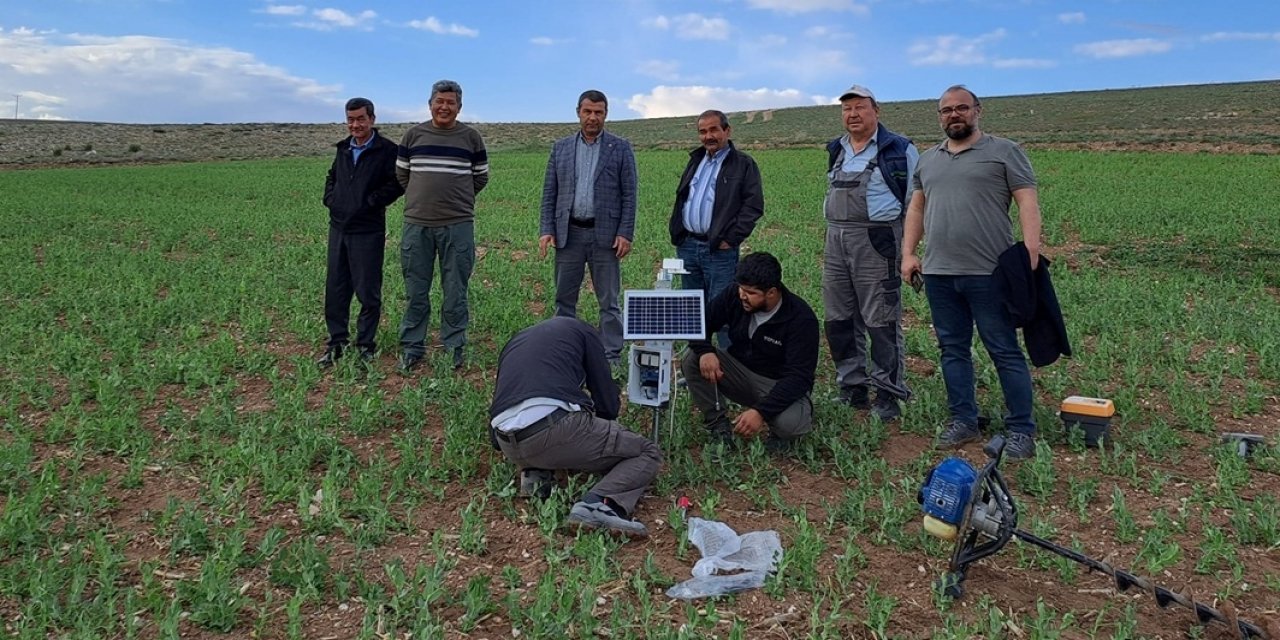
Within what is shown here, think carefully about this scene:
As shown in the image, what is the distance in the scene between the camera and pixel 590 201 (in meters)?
5.85

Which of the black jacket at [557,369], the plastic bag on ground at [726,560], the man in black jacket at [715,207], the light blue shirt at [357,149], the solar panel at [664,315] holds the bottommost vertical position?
the plastic bag on ground at [726,560]

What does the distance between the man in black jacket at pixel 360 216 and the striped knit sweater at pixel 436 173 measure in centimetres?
19

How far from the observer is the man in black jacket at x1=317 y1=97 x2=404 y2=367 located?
6.08 metres

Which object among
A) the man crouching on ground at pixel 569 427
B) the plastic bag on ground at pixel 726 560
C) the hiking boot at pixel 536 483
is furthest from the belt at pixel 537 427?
the plastic bag on ground at pixel 726 560

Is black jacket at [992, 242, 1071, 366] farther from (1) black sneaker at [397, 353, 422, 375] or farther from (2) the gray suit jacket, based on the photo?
(1) black sneaker at [397, 353, 422, 375]

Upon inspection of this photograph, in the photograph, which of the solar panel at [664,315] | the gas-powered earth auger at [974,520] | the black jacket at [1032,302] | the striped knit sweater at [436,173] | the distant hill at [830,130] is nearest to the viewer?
the gas-powered earth auger at [974,520]

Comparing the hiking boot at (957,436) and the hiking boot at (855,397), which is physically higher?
the hiking boot at (855,397)

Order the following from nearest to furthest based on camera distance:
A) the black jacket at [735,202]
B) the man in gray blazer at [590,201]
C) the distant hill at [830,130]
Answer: the black jacket at [735,202]
the man in gray blazer at [590,201]
the distant hill at [830,130]

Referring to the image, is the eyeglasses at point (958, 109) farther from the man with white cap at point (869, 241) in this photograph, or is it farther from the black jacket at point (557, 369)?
the black jacket at point (557, 369)

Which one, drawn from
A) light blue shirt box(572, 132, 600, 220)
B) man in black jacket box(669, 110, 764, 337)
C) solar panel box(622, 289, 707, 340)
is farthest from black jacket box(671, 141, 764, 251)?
solar panel box(622, 289, 707, 340)

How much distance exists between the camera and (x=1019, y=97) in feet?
269

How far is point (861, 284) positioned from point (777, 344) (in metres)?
0.88

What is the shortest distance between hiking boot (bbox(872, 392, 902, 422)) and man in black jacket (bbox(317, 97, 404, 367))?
142 inches

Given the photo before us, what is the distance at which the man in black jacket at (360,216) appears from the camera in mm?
6082
